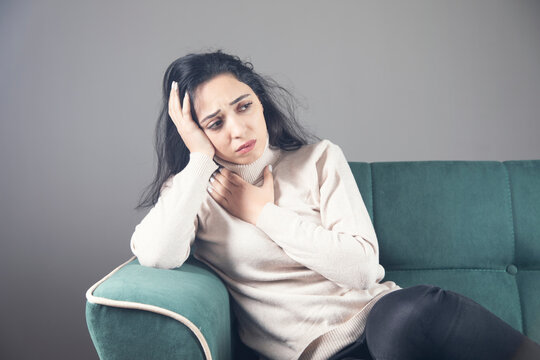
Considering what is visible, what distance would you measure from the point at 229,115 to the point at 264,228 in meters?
0.30

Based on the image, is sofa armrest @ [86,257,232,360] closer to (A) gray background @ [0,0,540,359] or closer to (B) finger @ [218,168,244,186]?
(B) finger @ [218,168,244,186]

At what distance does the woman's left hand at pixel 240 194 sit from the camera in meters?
1.26

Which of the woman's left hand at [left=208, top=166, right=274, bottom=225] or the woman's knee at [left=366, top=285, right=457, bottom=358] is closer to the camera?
the woman's knee at [left=366, top=285, right=457, bottom=358]

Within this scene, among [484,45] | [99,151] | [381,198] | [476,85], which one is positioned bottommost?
[381,198]

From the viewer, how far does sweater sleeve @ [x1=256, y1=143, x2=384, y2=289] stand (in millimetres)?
1142

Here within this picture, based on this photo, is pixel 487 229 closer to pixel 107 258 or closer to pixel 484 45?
pixel 484 45

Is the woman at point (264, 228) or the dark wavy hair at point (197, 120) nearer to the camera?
the woman at point (264, 228)

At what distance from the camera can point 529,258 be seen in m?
1.49

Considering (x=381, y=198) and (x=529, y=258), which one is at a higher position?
(x=381, y=198)

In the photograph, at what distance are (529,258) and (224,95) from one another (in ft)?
3.37

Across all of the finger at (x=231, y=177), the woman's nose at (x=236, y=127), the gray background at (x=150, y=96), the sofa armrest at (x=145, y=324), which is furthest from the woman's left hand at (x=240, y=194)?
the gray background at (x=150, y=96)

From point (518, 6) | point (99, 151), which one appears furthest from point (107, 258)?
point (518, 6)

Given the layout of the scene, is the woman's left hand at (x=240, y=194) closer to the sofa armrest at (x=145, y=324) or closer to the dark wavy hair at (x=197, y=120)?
the dark wavy hair at (x=197, y=120)

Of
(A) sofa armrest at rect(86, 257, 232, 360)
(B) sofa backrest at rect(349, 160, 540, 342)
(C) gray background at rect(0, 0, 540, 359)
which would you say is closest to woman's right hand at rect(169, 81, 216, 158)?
(A) sofa armrest at rect(86, 257, 232, 360)
